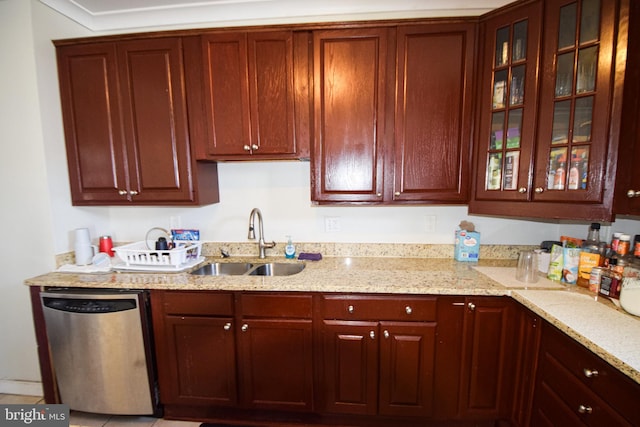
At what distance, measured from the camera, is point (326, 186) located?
5.58 feet

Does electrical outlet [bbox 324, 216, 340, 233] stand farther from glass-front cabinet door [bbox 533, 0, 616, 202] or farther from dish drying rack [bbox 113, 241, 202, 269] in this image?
glass-front cabinet door [bbox 533, 0, 616, 202]

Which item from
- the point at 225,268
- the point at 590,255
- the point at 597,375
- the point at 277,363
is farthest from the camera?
the point at 225,268

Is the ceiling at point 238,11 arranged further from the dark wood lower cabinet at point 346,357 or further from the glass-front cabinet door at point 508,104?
the dark wood lower cabinet at point 346,357

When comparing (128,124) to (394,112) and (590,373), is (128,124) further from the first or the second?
(590,373)

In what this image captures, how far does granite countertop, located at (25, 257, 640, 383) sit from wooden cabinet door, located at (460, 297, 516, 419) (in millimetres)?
114

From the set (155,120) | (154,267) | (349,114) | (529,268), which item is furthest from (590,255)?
(155,120)

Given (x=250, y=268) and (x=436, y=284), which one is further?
(x=250, y=268)

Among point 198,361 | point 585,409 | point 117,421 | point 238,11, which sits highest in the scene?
point 238,11

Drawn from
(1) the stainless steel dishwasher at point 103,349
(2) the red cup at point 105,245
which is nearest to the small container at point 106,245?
(2) the red cup at point 105,245

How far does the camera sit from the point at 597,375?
38.0 inches

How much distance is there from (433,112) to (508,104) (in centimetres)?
38

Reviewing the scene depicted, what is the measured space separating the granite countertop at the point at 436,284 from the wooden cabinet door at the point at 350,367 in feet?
0.79

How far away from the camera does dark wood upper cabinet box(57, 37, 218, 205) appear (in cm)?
170

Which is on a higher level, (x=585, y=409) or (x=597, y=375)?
(x=597, y=375)
